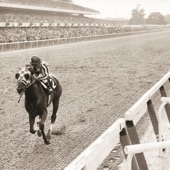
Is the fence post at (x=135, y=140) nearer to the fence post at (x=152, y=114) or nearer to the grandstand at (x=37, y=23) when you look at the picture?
the fence post at (x=152, y=114)

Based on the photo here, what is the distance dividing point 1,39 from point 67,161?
19006 mm

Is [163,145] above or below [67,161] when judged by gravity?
above

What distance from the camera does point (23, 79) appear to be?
14.8ft

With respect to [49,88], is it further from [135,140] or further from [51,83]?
[135,140]

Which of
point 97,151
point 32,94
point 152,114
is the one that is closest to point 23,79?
point 32,94

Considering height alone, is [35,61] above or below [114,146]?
above

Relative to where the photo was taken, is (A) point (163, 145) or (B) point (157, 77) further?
(B) point (157, 77)

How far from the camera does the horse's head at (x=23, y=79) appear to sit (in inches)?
176

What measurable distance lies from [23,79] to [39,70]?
0.50m

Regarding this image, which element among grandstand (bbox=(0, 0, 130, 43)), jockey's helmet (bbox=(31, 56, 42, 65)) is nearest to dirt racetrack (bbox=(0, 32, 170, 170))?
jockey's helmet (bbox=(31, 56, 42, 65))

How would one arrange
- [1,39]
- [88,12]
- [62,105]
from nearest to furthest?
[62,105] < [1,39] < [88,12]

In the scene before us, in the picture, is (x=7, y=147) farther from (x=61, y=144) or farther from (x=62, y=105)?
(x=62, y=105)

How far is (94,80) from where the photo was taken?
12398 mm

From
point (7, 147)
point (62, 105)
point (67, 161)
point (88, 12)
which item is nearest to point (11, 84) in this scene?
point (62, 105)
